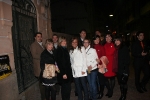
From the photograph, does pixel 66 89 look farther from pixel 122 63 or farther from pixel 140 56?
pixel 140 56

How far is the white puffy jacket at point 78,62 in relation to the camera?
383 cm

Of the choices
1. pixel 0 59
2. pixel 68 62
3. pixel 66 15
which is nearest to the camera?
pixel 0 59

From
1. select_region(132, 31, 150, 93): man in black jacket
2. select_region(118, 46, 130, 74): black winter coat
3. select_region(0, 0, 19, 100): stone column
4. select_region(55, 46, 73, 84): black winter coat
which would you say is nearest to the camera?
select_region(0, 0, 19, 100): stone column

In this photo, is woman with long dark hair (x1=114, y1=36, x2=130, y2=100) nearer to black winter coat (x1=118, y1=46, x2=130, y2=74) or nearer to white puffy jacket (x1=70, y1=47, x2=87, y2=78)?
black winter coat (x1=118, y1=46, x2=130, y2=74)

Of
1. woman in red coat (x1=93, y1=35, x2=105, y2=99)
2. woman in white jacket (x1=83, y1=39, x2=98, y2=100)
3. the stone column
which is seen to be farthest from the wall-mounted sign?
woman in red coat (x1=93, y1=35, x2=105, y2=99)

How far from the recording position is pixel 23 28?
4.53m

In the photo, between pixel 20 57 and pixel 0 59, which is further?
pixel 20 57

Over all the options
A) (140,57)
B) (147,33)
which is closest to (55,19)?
(147,33)

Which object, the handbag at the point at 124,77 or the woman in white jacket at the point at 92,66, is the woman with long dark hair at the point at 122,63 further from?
the woman in white jacket at the point at 92,66

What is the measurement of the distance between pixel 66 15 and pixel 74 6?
1473mm

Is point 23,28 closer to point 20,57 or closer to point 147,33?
point 20,57

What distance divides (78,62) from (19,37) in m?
1.94

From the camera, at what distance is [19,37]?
4.27 meters

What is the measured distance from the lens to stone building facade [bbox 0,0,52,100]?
11.2ft
